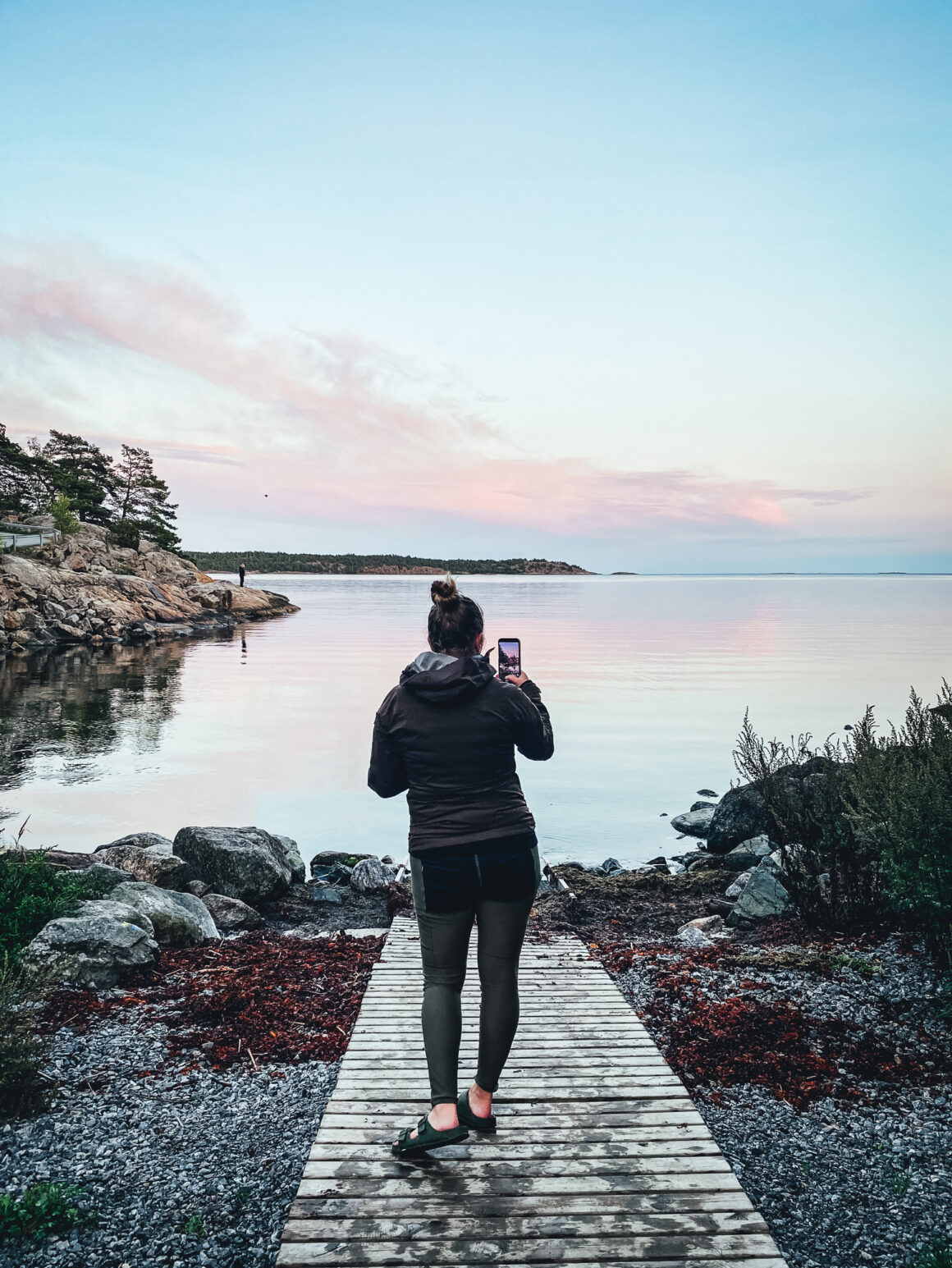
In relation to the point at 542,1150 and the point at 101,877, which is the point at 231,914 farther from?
the point at 542,1150

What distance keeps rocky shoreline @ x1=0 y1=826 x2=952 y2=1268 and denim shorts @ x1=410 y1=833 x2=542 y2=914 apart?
67.5 inches

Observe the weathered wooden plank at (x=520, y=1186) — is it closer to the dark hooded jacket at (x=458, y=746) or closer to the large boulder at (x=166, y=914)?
the dark hooded jacket at (x=458, y=746)

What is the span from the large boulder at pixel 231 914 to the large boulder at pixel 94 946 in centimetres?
191

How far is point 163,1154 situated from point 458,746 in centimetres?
273

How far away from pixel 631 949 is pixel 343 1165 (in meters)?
4.19

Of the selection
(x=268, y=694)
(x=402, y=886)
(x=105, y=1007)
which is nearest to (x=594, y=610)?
(x=268, y=694)

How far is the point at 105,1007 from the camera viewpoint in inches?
237

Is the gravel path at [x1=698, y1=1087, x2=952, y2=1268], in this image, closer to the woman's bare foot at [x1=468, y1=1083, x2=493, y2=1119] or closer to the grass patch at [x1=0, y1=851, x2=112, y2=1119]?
the woman's bare foot at [x1=468, y1=1083, x2=493, y2=1119]

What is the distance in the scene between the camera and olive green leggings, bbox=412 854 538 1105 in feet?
12.1

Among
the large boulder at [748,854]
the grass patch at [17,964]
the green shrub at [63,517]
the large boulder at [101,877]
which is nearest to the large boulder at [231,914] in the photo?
the large boulder at [101,877]

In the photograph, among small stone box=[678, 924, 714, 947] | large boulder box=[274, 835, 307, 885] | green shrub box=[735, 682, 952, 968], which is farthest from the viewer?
large boulder box=[274, 835, 307, 885]

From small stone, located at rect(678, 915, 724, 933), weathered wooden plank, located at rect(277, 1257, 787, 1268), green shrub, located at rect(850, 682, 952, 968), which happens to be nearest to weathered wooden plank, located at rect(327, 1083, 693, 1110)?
weathered wooden plank, located at rect(277, 1257, 787, 1268)

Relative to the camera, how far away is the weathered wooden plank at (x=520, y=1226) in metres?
3.33

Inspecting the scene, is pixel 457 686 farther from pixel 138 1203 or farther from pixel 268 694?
pixel 268 694
